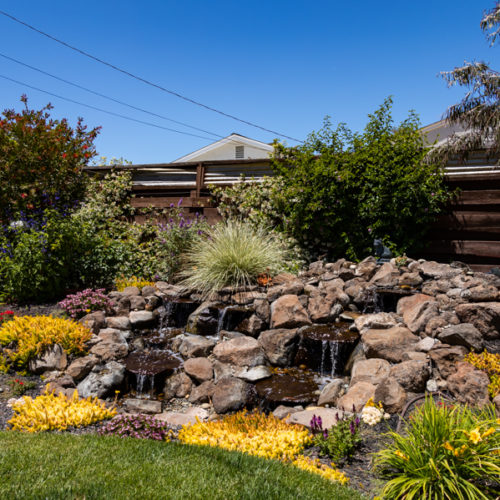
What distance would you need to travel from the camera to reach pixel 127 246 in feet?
32.4

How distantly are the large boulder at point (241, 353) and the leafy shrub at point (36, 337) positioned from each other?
195cm

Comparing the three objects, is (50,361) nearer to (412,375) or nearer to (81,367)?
(81,367)

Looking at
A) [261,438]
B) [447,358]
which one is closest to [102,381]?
[261,438]

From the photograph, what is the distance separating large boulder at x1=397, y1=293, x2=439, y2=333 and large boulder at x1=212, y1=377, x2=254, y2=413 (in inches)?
84.2

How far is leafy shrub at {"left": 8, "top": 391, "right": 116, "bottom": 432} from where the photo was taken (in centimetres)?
421

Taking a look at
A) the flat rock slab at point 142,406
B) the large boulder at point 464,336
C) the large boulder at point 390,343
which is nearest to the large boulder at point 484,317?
the large boulder at point 464,336

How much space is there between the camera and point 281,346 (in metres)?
6.05

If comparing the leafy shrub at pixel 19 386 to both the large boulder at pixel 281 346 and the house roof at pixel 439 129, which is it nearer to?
the large boulder at pixel 281 346

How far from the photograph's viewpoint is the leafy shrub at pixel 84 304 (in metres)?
7.32

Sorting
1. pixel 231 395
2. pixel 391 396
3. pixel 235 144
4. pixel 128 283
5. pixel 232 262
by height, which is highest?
pixel 235 144

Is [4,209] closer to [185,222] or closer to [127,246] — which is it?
[127,246]

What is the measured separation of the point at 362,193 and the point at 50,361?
591 cm

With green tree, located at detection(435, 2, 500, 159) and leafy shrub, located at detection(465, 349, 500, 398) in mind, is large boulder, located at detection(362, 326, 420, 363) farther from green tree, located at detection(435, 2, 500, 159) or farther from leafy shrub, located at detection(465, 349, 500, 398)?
green tree, located at detection(435, 2, 500, 159)

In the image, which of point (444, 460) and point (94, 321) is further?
point (94, 321)
